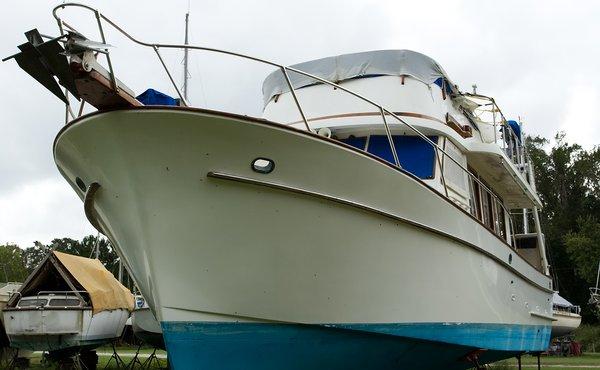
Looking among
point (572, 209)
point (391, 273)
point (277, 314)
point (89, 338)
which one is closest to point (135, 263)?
point (277, 314)

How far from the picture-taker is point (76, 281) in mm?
12781

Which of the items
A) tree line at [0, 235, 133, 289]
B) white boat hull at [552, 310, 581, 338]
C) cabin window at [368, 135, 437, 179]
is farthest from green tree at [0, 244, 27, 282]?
cabin window at [368, 135, 437, 179]

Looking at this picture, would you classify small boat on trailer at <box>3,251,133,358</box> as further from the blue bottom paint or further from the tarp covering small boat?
the blue bottom paint

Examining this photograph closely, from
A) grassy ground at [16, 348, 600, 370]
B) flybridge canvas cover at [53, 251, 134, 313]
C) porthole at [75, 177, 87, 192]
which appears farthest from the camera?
grassy ground at [16, 348, 600, 370]

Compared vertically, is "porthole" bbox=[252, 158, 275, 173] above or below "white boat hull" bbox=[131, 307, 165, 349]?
above

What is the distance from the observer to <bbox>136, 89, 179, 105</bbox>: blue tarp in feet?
17.0

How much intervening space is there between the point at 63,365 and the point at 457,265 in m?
9.69

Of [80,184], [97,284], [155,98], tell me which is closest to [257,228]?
[155,98]

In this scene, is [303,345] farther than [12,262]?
No

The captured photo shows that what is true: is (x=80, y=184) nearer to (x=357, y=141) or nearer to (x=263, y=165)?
(x=263, y=165)

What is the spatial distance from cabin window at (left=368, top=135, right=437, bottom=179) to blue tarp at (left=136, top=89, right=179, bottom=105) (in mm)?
3168

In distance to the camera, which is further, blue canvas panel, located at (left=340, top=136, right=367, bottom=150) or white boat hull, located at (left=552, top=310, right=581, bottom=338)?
white boat hull, located at (left=552, top=310, right=581, bottom=338)

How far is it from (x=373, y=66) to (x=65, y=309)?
7.70m

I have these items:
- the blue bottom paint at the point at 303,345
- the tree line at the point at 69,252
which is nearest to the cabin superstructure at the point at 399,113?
the blue bottom paint at the point at 303,345
